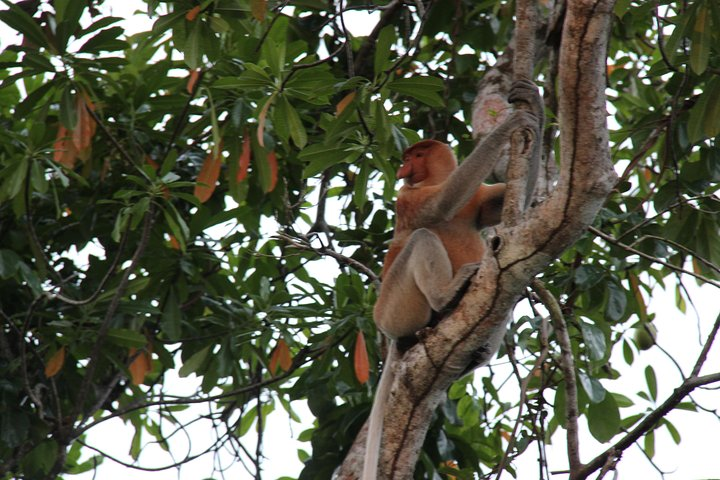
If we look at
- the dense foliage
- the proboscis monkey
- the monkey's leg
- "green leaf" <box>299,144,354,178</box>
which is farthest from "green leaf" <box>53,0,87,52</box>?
the monkey's leg

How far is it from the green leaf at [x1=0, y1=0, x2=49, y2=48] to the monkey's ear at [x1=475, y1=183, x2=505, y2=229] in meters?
2.15

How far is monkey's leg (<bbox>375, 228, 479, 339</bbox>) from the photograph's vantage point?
3512 millimetres

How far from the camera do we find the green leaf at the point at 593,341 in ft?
11.6

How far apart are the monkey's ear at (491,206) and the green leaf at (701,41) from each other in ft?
2.95

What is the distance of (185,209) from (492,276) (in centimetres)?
286

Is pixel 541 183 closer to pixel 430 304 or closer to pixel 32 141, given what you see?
pixel 430 304

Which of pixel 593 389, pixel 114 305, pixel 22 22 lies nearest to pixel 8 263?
pixel 114 305

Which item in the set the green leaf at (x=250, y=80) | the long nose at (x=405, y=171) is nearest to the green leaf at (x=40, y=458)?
the green leaf at (x=250, y=80)

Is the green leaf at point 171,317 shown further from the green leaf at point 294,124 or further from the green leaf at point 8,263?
the green leaf at point 294,124

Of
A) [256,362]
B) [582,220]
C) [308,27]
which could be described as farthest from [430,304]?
[308,27]

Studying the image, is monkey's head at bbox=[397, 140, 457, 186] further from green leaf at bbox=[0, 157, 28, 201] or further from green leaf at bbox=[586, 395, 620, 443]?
green leaf at bbox=[0, 157, 28, 201]

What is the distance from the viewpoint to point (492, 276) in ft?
8.45

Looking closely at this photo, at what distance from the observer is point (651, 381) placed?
14.7 feet

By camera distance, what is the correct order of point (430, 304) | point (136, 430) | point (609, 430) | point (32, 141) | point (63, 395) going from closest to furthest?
point (430, 304)
point (609, 430)
point (32, 141)
point (63, 395)
point (136, 430)
